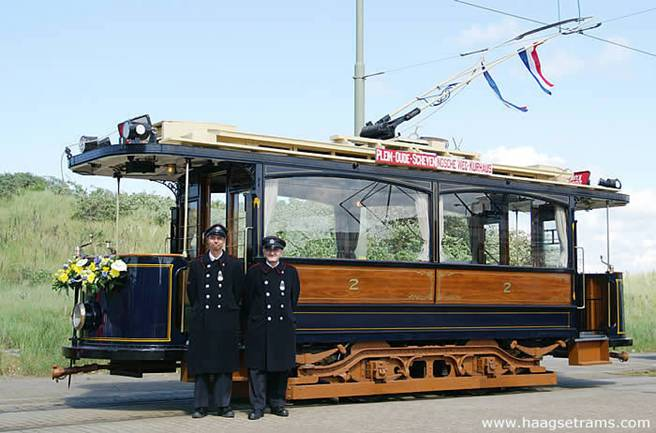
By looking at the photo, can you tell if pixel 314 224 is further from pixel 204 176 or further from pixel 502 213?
pixel 502 213

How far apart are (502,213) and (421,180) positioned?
1.54 meters

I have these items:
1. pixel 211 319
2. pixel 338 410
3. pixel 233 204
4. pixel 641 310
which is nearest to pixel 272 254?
pixel 211 319

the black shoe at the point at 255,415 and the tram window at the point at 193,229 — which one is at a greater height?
the tram window at the point at 193,229

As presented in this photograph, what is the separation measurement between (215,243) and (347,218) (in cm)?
198

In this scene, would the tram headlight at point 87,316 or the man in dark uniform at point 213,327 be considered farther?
the tram headlight at point 87,316

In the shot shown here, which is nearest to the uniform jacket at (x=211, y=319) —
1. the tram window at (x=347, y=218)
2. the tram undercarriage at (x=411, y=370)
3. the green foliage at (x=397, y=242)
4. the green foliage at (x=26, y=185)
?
the tram window at (x=347, y=218)

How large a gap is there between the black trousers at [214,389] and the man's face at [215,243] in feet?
4.32

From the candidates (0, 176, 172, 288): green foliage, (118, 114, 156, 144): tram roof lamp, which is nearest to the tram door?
(118, 114, 156, 144): tram roof lamp

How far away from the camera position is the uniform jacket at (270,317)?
10.4 metres

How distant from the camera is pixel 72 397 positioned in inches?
492

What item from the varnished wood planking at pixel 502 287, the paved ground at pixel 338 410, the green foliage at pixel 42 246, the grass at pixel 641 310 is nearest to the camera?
the paved ground at pixel 338 410

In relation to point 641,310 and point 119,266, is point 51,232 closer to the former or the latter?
point 641,310

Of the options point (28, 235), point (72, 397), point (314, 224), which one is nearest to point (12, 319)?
point (72, 397)

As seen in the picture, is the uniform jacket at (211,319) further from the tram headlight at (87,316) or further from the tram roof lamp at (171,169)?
the tram roof lamp at (171,169)
